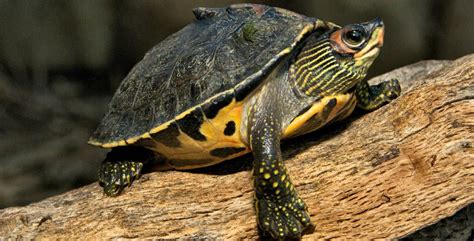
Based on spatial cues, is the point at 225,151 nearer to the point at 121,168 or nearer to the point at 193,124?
the point at 193,124

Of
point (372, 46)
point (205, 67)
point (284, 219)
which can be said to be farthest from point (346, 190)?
point (205, 67)

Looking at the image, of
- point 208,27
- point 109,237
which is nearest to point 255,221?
point 109,237

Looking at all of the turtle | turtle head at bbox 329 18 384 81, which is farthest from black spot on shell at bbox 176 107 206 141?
turtle head at bbox 329 18 384 81

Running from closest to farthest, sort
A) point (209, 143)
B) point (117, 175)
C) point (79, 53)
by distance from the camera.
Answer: point (209, 143)
point (117, 175)
point (79, 53)

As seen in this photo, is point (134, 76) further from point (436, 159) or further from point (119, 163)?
point (436, 159)

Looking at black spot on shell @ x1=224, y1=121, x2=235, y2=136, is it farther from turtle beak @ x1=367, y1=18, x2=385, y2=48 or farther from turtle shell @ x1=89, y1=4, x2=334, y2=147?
turtle beak @ x1=367, y1=18, x2=385, y2=48

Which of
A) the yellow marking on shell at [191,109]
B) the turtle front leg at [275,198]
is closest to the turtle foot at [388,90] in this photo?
the yellow marking on shell at [191,109]
